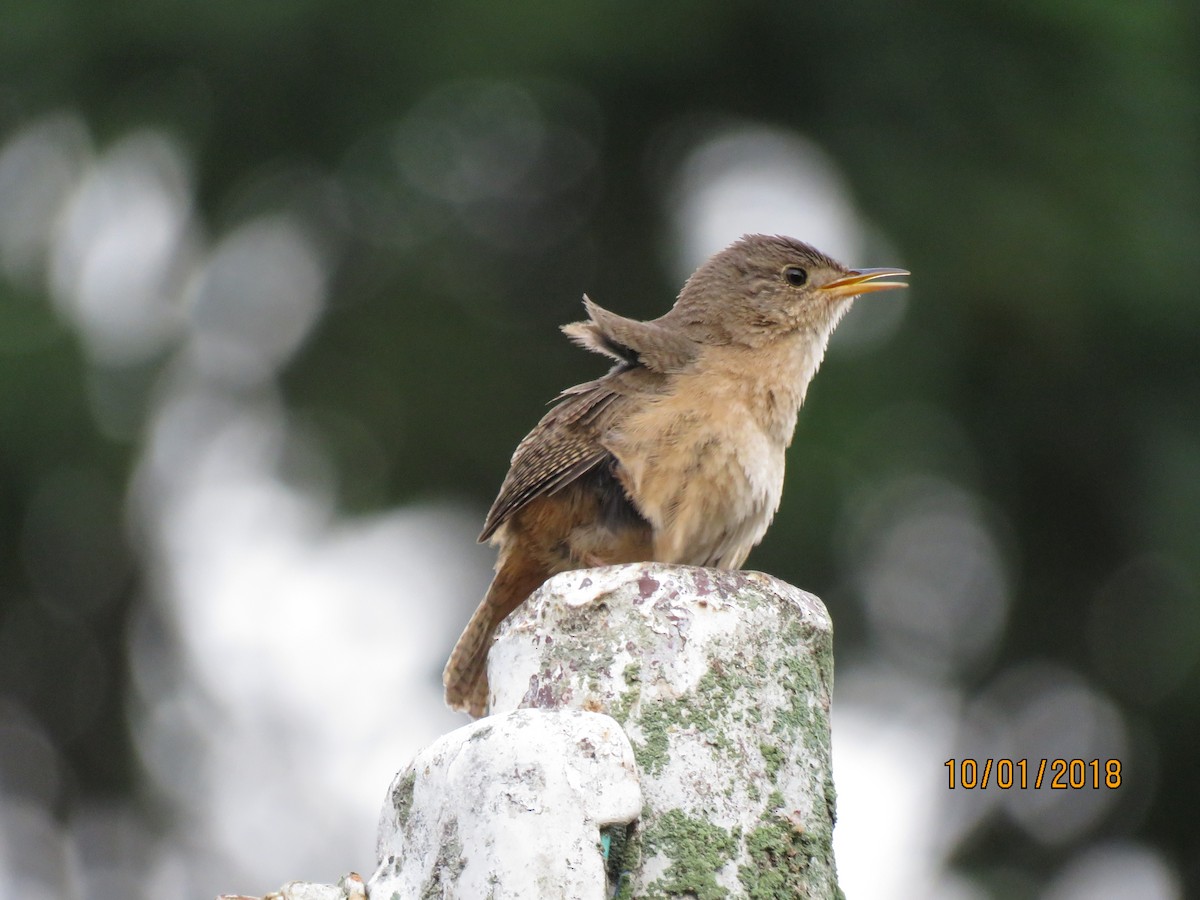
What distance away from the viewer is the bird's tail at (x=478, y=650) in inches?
186

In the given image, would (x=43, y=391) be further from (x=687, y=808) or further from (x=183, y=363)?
(x=687, y=808)

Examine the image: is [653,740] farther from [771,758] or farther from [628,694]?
[771,758]

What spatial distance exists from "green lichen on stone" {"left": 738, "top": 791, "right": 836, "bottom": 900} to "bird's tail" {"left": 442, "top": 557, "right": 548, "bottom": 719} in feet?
4.48

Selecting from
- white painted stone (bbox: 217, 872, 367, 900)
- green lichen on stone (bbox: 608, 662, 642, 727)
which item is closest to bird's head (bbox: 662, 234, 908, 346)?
green lichen on stone (bbox: 608, 662, 642, 727)

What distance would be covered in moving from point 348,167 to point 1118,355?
536 centimetres

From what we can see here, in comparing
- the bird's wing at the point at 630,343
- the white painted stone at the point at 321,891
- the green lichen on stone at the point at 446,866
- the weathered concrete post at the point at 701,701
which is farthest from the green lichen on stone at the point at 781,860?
the bird's wing at the point at 630,343

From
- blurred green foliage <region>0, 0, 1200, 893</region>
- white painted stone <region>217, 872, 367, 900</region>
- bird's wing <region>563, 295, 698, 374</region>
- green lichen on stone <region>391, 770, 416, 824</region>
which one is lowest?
white painted stone <region>217, 872, 367, 900</region>

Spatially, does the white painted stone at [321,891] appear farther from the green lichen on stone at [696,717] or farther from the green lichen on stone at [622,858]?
the green lichen on stone at [696,717]

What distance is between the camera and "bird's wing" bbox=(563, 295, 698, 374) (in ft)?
16.0

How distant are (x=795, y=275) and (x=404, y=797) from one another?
9.05 feet

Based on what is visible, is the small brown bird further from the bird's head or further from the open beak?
the open beak

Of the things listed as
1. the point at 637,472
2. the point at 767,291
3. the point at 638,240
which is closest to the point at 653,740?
the point at 637,472

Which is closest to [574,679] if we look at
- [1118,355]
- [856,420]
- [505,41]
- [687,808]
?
[687,808]

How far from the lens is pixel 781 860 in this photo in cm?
343
